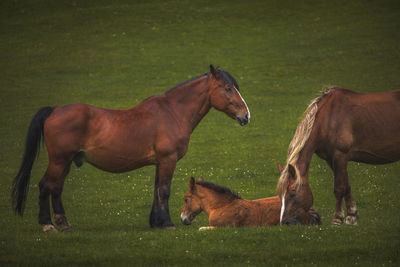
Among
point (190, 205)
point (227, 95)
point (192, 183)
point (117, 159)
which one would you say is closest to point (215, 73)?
point (227, 95)

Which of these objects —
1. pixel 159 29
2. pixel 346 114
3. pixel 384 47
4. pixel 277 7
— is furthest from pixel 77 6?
pixel 346 114

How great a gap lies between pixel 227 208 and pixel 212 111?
19630 millimetres

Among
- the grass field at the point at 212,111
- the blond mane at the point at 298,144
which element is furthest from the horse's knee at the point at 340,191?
the blond mane at the point at 298,144

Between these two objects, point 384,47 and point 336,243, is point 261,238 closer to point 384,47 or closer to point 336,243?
point 336,243

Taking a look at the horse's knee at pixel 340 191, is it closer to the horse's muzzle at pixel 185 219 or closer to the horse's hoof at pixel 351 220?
the horse's hoof at pixel 351 220

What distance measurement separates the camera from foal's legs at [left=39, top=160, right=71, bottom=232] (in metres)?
12.4

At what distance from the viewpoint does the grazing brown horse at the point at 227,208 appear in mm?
13469

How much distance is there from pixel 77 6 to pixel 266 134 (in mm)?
29567

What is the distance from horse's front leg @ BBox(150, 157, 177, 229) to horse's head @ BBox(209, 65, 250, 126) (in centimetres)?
170

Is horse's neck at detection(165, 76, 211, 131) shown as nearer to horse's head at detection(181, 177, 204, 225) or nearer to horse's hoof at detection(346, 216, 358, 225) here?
horse's head at detection(181, 177, 204, 225)

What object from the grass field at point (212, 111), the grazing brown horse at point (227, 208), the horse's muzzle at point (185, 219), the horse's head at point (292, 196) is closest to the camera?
the grass field at point (212, 111)

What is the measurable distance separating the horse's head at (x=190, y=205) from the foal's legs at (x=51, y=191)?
269 centimetres

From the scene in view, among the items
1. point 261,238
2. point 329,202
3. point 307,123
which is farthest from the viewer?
point 329,202

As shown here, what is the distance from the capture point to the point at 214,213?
13.7 m
